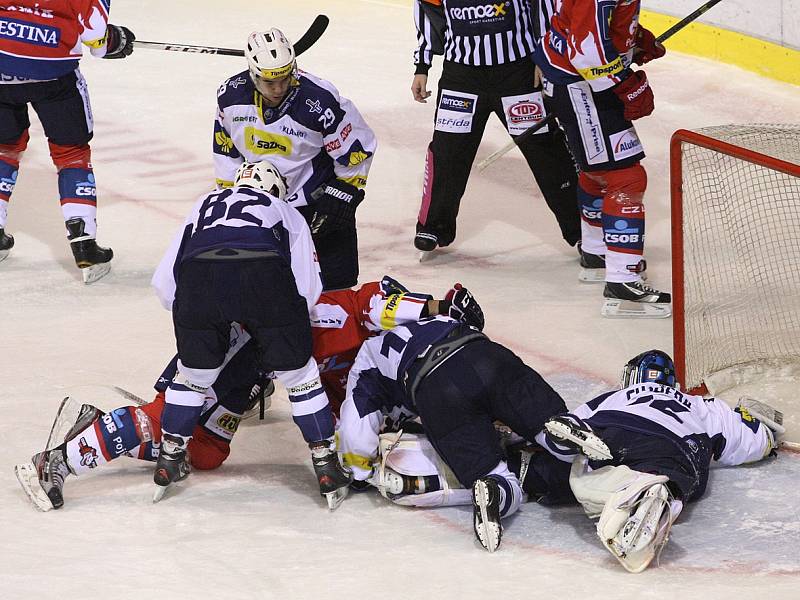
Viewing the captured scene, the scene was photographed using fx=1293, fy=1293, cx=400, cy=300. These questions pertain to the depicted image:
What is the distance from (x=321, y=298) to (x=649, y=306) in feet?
5.14

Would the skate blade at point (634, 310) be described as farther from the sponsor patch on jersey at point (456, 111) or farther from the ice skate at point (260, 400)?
the ice skate at point (260, 400)

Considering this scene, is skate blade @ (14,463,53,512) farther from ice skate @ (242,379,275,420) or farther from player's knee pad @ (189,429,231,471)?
ice skate @ (242,379,275,420)

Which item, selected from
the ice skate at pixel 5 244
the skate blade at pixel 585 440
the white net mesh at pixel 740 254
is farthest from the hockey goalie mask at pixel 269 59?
the ice skate at pixel 5 244

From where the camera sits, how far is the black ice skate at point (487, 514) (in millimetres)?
2760

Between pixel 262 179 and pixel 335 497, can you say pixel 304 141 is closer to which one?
pixel 262 179

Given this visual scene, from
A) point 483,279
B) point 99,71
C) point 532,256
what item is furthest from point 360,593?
point 99,71

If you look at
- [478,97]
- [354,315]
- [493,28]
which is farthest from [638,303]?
[354,315]

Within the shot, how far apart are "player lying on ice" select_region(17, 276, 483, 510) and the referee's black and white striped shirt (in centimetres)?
184

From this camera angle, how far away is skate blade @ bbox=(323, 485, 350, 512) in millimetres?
3027

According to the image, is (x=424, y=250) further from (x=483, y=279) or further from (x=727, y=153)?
(x=727, y=153)

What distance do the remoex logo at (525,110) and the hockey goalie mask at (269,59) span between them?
131 centimetres

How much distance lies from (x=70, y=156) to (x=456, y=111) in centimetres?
148

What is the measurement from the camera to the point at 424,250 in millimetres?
5105

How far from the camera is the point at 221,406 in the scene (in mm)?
3209
